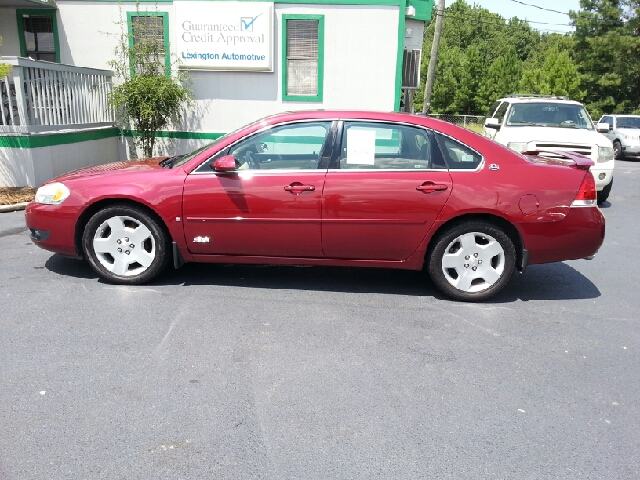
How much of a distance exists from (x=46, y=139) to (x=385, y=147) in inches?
253

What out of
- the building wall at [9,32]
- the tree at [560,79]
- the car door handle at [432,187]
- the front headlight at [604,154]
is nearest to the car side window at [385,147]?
the car door handle at [432,187]

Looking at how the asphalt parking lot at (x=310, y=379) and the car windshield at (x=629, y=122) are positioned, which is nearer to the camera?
the asphalt parking lot at (x=310, y=379)

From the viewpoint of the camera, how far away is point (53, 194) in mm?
5094

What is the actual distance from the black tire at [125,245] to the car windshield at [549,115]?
7.63 m

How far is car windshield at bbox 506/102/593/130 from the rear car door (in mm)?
6352

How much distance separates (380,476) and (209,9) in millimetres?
9980

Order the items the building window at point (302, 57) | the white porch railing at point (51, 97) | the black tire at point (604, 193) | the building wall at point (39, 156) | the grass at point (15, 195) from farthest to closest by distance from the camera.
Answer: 1. the building window at point (302, 57)
2. the black tire at point (604, 193)
3. the building wall at point (39, 156)
4. the white porch railing at point (51, 97)
5. the grass at point (15, 195)

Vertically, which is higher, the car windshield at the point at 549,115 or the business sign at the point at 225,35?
the business sign at the point at 225,35

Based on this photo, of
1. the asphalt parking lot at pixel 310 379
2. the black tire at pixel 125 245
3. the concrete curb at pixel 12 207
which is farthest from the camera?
the concrete curb at pixel 12 207

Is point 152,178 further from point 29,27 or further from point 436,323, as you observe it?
point 29,27

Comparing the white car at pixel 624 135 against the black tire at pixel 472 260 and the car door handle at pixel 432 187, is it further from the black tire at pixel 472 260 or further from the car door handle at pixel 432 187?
the car door handle at pixel 432 187

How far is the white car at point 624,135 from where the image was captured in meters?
20.1

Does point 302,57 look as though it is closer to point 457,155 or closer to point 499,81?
point 457,155

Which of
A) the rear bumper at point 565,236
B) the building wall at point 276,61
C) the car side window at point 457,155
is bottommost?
the rear bumper at point 565,236
